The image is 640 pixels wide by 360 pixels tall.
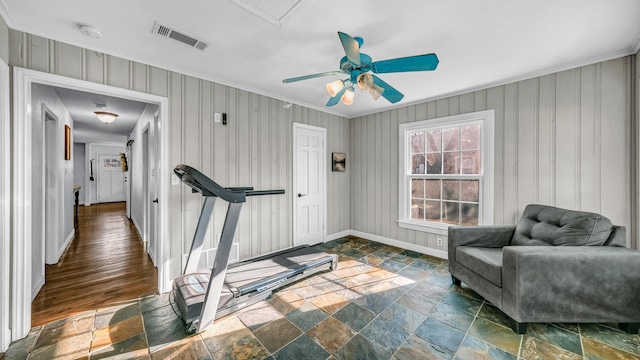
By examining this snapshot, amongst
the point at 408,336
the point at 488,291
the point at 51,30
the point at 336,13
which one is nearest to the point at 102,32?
the point at 51,30

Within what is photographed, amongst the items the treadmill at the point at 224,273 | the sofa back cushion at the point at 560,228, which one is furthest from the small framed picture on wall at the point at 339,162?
the sofa back cushion at the point at 560,228

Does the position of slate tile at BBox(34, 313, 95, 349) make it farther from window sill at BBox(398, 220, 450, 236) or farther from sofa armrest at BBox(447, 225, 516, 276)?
window sill at BBox(398, 220, 450, 236)

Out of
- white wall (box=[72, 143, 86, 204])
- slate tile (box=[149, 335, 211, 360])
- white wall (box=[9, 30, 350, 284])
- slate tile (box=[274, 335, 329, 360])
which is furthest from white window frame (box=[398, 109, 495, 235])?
white wall (box=[72, 143, 86, 204])

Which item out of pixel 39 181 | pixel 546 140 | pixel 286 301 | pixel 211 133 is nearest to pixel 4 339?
pixel 39 181

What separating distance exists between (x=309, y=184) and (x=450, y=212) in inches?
89.9

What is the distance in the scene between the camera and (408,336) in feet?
6.35

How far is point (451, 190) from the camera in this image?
3.68 m

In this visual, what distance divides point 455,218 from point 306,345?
2.89 metres

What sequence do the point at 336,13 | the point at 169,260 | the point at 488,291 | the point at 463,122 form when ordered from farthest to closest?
the point at 463,122
the point at 169,260
the point at 488,291
the point at 336,13

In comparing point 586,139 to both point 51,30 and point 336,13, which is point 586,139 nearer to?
point 336,13

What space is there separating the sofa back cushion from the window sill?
95 cm

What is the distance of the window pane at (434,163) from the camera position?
12.5 ft

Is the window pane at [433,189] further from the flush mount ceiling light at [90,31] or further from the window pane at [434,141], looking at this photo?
the flush mount ceiling light at [90,31]

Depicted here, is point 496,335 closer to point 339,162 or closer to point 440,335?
point 440,335
